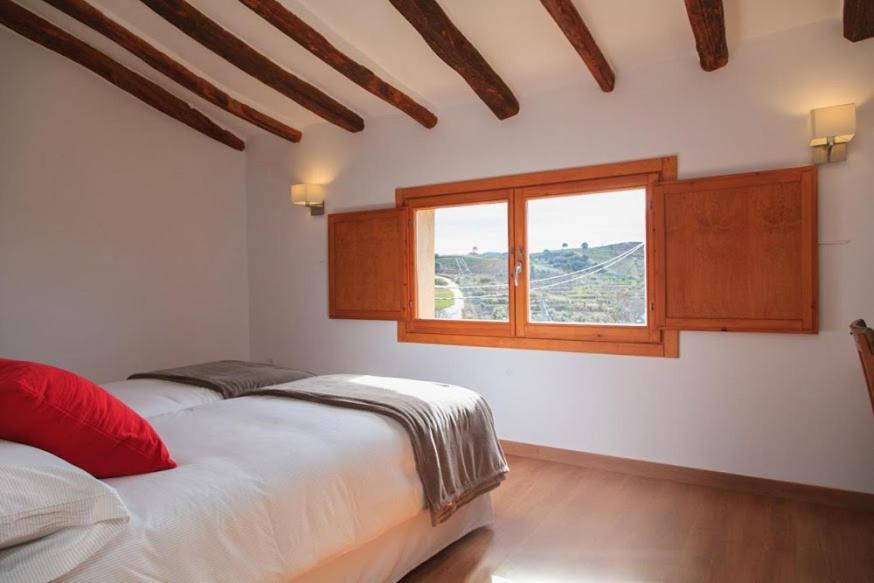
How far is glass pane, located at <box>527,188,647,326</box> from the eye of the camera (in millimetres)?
3357

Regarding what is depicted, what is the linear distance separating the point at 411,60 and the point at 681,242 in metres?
1.99

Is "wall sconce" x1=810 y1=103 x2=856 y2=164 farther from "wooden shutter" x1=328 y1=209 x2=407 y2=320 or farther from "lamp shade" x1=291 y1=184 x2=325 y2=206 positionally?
"lamp shade" x1=291 y1=184 x2=325 y2=206

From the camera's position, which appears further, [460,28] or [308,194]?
[308,194]

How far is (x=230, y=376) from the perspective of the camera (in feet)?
9.96

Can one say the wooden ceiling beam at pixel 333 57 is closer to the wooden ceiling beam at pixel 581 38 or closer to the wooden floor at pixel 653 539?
the wooden ceiling beam at pixel 581 38

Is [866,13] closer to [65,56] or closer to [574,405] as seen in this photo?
[574,405]

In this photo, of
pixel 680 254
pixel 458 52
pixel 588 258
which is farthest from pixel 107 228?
pixel 680 254

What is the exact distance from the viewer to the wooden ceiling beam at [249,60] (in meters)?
3.19

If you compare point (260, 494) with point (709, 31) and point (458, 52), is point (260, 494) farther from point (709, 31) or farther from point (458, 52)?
point (709, 31)

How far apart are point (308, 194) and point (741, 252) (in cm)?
315

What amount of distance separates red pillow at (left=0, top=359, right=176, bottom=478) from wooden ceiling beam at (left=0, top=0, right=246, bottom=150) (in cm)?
296

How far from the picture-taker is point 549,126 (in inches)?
141

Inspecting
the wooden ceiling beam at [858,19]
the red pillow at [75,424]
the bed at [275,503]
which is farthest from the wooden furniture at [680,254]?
the red pillow at [75,424]

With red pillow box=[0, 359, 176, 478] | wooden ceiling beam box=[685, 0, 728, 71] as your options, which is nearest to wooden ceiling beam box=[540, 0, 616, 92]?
wooden ceiling beam box=[685, 0, 728, 71]
